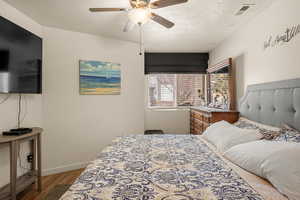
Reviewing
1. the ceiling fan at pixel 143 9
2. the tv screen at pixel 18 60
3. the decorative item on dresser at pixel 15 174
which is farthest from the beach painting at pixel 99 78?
the ceiling fan at pixel 143 9

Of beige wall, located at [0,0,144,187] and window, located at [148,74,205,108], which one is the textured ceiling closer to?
beige wall, located at [0,0,144,187]

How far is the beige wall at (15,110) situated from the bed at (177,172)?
55.7 inches

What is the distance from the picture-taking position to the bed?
0.96 metres

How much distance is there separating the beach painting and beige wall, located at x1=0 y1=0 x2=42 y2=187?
2.49 feet

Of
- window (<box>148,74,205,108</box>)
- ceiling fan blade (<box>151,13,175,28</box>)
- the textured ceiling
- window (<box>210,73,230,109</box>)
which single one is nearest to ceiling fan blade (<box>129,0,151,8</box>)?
ceiling fan blade (<box>151,13,175,28</box>)

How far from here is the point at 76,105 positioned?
314cm

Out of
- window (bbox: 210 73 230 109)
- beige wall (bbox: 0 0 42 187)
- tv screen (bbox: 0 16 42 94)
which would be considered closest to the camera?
tv screen (bbox: 0 16 42 94)

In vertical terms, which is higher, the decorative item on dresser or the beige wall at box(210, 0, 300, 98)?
the beige wall at box(210, 0, 300, 98)

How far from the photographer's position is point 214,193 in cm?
96

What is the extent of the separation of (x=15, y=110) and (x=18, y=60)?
68cm

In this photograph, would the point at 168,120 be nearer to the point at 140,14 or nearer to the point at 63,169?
the point at 63,169

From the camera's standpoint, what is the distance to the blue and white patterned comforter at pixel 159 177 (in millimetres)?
946

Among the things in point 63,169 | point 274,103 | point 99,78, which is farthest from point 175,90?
point 63,169

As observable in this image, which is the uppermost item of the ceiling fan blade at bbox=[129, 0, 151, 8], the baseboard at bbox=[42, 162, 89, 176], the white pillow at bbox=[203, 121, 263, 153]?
the ceiling fan blade at bbox=[129, 0, 151, 8]
